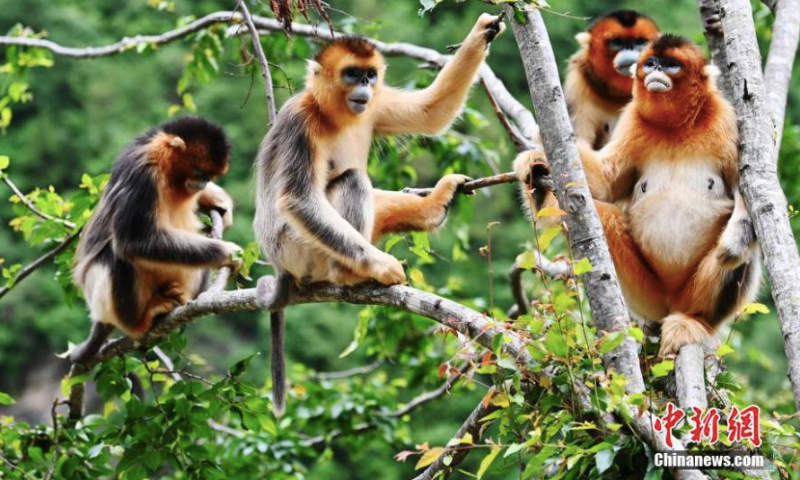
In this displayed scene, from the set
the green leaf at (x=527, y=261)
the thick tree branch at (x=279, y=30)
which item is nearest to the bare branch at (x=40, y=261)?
the thick tree branch at (x=279, y=30)

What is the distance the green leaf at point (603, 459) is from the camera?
2459mm

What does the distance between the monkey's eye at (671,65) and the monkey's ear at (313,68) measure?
1.43 metres

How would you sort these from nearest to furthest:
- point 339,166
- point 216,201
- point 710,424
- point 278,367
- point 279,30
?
point 710,424 < point 339,166 < point 278,367 < point 216,201 < point 279,30

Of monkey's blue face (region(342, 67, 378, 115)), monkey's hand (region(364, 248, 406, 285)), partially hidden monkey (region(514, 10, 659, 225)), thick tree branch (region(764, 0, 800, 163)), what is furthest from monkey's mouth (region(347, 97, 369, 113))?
thick tree branch (region(764, 0, 800, 163))

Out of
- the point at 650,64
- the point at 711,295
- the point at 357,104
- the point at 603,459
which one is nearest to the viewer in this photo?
the point at 603,459

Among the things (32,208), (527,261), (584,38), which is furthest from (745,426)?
(32,208)

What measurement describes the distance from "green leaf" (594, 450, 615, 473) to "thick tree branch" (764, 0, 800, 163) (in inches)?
84.4

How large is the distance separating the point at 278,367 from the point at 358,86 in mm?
1273

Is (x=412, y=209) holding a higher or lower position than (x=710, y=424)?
higher

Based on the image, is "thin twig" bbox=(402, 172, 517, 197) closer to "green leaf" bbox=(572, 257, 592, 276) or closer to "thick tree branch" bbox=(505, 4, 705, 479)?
"thick tree branch" bbox=(505, 4, 705, 479)

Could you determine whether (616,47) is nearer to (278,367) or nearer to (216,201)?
(216,201)

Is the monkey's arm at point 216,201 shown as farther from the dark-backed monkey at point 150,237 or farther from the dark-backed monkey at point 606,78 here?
the dark-backed monkey at point 606,78

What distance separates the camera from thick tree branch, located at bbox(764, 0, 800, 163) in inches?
164

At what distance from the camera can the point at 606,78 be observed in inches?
200
